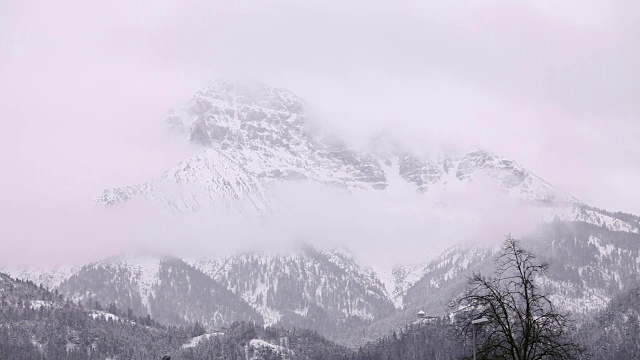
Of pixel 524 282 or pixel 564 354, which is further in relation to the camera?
pixel 564 354

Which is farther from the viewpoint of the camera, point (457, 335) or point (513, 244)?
point (457, 335)

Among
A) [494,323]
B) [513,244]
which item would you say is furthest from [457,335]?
[513,244]

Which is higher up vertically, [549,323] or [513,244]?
[513,244]

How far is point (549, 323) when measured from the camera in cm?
5438

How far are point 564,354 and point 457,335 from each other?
256 inches

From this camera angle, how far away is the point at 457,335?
5869 centimetres

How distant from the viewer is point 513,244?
5459 centimetres

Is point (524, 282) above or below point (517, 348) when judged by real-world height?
above

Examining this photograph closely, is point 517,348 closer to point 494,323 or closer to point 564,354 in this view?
point 494,323

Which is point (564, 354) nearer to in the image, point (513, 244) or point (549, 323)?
point (549, 323)

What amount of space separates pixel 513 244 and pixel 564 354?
27.7 ft

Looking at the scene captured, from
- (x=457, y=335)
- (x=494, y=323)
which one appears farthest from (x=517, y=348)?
(x=457, y=335)

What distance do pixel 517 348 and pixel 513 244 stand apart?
5984mm

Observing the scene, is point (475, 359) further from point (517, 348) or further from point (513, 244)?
point (513, 244)
